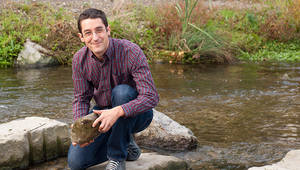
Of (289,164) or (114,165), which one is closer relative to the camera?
(114,165)

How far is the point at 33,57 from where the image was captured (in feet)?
26.7

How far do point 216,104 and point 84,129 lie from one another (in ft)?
10.3

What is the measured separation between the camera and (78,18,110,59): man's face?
2.22 metres

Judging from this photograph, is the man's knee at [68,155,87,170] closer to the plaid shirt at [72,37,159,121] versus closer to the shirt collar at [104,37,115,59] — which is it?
the plaid shirt at [72,37,159,121]

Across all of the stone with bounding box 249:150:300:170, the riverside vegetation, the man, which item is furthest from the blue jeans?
the riverside vegetation

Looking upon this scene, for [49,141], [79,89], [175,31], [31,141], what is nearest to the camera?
[79,89]

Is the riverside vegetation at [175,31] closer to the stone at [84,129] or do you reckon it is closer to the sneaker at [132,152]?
the sneaker at [132,152]

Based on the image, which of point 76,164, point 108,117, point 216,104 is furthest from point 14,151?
point 216,104

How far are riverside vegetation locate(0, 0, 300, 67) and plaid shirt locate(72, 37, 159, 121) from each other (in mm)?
5477

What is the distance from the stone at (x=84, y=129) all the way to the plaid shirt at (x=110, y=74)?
0.26 metres

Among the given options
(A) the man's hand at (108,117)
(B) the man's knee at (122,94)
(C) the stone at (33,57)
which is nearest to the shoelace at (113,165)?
(A) the man's hand at (108,117)

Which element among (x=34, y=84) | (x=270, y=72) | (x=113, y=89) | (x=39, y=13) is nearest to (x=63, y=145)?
(x=113, y=89)

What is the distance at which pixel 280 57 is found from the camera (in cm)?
970

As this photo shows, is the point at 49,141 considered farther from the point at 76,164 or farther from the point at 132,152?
the point at 132,152
